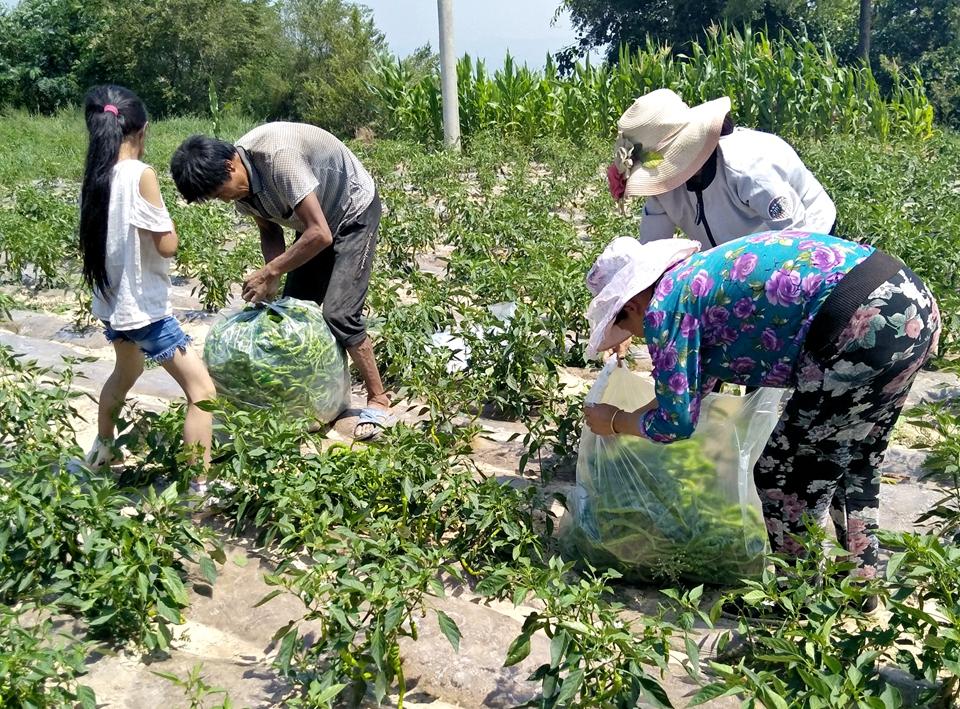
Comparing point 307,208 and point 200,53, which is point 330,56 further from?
point 307,208

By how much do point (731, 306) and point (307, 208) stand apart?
75.2 inches

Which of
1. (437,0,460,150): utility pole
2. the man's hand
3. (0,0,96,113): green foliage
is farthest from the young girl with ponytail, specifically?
(0,0,96,113): green foliage

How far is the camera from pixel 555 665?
6.91 ft

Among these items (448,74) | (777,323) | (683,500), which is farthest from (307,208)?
(448,74)

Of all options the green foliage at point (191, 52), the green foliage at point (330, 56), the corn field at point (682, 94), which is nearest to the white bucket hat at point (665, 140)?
the corn field at point (682, 94)

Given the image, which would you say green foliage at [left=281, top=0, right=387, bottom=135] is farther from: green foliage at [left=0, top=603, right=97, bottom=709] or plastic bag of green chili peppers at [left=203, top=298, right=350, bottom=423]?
green foliage at [left=0, top=603, right=97, bottom=709]

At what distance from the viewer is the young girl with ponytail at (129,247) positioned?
3.17 m

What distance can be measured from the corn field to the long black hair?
863 centimetres

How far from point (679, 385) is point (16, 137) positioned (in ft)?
53.9

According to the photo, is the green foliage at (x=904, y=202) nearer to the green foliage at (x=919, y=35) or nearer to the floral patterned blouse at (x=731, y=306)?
the floral patterned blouse at (x=731, y=306)

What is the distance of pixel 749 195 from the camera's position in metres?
2.92

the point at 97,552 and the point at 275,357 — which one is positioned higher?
the point at 275,357

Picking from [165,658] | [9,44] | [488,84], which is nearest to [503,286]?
[165,658]

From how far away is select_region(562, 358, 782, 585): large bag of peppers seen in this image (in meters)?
2.68
